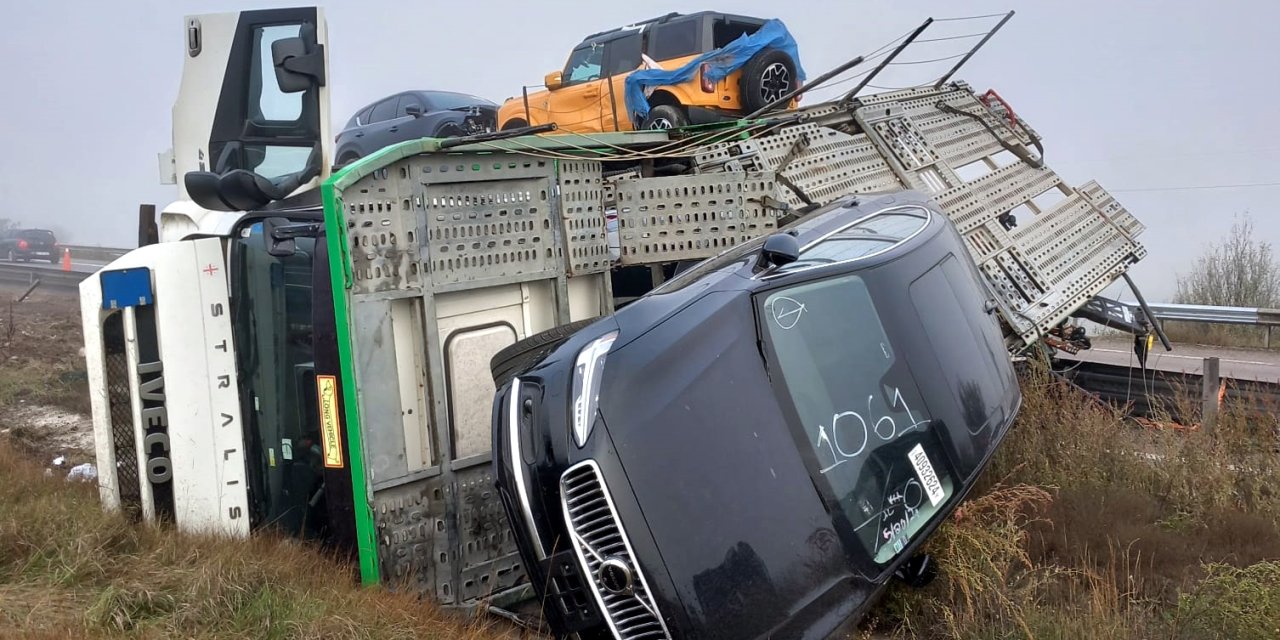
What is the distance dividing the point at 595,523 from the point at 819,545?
68 cm

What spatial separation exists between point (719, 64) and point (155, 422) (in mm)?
7091

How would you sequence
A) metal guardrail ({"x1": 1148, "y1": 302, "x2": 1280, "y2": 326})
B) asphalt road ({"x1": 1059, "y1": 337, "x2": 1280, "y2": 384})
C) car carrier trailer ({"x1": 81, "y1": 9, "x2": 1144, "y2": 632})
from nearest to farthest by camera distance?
car carrier trailer ({"x1": 81, "y1": 9, "x2": 1144, "y2": 632}) → asphalt road ({"x1": 1059, "y1": 337, "x2": 1280, "y2": 384}) → metal guardrail ({"x1": 1148, "y1": 302, "x2": 1280, "y2": 326})

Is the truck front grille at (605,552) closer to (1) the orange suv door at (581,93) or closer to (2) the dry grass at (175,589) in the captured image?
(2) the dry grass at (175,589)

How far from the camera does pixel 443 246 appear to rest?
4207 mm

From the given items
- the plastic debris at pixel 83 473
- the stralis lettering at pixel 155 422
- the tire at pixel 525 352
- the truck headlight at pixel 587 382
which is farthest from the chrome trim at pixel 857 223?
the plastic debris at pixel 83 473

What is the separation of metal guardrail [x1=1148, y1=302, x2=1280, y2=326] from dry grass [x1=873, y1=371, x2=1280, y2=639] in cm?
684

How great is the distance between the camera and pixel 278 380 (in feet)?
14.9

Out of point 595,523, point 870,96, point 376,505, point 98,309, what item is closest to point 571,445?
point 595,523

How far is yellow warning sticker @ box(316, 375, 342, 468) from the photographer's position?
13.0 ft

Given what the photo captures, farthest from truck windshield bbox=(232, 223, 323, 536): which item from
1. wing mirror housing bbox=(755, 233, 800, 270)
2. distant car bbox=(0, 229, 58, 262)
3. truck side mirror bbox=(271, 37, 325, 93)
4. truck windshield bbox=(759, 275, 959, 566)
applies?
distant car bbox=(0, 229, 58, 262)

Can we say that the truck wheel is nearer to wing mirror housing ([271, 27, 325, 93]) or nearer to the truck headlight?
wing mirror housing ([271, 27, 325, 93])

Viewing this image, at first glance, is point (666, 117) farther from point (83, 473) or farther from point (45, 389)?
point (45, 389)

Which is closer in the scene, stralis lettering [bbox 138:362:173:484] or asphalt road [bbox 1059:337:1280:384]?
stralis lettering [bbox 138:362:173:484]

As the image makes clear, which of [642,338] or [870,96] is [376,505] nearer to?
[642,338]
